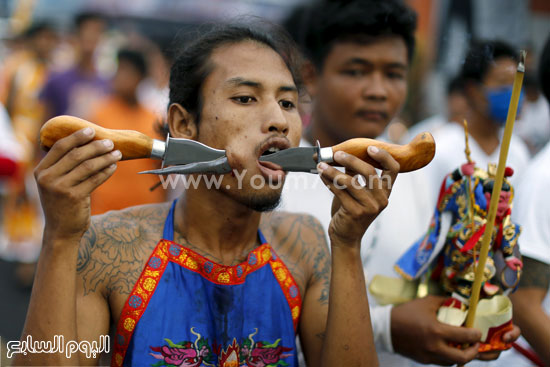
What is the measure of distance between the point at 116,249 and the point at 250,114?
2.47 feet

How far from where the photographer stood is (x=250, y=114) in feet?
7.46

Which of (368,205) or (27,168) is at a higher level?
(27,168)

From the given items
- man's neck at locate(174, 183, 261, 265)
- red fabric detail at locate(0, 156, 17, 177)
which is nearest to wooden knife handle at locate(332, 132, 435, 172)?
man's neck at locate(174, 183, 261, 265)

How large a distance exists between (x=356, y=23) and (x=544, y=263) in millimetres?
1654

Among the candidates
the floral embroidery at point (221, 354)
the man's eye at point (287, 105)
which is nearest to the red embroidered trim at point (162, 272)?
the floral embroidery at point (221, 354)

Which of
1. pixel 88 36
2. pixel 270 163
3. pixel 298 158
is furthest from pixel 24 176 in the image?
pixel 298 158

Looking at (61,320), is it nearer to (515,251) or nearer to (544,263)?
(515,251)

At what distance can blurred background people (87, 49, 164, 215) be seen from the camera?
543cm

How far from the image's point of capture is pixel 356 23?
328cm

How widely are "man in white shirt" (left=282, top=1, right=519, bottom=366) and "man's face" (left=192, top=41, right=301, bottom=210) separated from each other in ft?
2.75

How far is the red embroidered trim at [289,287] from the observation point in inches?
92.0

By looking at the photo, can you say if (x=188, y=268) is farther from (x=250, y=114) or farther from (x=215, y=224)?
(x=250, y=114)

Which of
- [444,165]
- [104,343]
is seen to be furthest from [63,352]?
[444,165]

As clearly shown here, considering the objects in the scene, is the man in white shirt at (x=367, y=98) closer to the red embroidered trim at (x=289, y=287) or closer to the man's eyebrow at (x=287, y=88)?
the red embroidered trim at (x=289, y=287)
